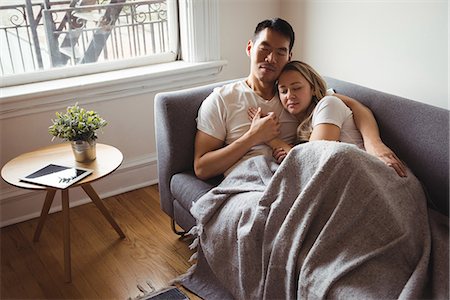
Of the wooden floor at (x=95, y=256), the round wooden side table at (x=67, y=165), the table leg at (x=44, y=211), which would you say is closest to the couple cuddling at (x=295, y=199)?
the wooden floor at (x=95, y=256)

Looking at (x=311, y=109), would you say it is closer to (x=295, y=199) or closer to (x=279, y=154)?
(x=279, y=154)

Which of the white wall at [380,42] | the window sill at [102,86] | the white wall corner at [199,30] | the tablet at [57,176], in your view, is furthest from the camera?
the white wall corner at [199,30]

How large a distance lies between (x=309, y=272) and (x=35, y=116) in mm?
1705

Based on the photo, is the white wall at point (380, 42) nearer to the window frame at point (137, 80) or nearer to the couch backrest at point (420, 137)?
the couch backrest at point (420, 137)

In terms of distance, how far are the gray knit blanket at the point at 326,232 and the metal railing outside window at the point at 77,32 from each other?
144 centimetres

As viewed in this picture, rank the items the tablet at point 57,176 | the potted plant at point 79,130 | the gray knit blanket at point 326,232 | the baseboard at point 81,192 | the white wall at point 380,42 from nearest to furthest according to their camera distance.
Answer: the gray knit blanket at point 326,232, the tablet at point 57,176, the potted plant at point 79,130, the white wall at point 380,42, the baseboard at point 81,192

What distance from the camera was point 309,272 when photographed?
1396 millimetres

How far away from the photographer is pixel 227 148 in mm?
1911

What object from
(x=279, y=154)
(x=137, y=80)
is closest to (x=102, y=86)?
(x=137, y=80)

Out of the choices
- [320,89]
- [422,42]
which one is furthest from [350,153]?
[422,42]

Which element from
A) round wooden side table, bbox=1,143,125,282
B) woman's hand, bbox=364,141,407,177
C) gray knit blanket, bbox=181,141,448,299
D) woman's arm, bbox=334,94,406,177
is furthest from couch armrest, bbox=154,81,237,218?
woman's hand, bbox=364,141,407,177

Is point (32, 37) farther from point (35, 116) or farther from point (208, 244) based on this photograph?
point (208, 244)

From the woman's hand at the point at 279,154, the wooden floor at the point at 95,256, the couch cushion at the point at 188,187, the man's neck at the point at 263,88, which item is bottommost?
the wooden floor at the point at 95,256

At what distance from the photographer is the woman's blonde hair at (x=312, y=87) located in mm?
1883
